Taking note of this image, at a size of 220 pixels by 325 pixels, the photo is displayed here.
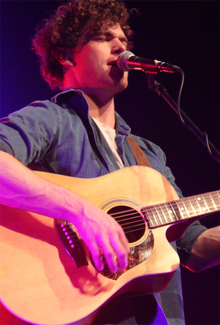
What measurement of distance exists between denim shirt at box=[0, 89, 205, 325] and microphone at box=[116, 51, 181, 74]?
1.26ft

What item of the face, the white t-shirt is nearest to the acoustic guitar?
the white t-shirt

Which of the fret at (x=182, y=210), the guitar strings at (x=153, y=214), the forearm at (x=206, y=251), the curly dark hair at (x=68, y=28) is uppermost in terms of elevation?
the curly dark hair at (x=68, y=28)

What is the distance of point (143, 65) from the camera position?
171cm

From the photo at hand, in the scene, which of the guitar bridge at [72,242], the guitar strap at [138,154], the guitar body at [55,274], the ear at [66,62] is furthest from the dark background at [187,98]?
the guitar bridge at [72,242]

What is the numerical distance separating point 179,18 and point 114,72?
7.12ft

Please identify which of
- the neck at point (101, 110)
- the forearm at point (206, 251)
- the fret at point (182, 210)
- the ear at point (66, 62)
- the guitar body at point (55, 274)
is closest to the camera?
the guitar body at point (55, 274)

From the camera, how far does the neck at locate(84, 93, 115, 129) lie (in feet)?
7.32

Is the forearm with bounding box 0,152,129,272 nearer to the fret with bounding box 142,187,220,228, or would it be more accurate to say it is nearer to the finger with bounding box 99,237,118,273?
the finger with bounding box 99,237,118,273

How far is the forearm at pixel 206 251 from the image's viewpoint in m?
1.87

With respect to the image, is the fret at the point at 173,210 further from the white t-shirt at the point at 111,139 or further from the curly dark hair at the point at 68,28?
the curly dark hair at the point at 68,28

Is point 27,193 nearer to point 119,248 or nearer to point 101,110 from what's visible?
point 119,248

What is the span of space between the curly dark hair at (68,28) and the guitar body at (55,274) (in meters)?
1.56

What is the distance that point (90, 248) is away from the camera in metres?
1.18

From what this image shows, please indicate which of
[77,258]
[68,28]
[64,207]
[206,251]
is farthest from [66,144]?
[68,28]
